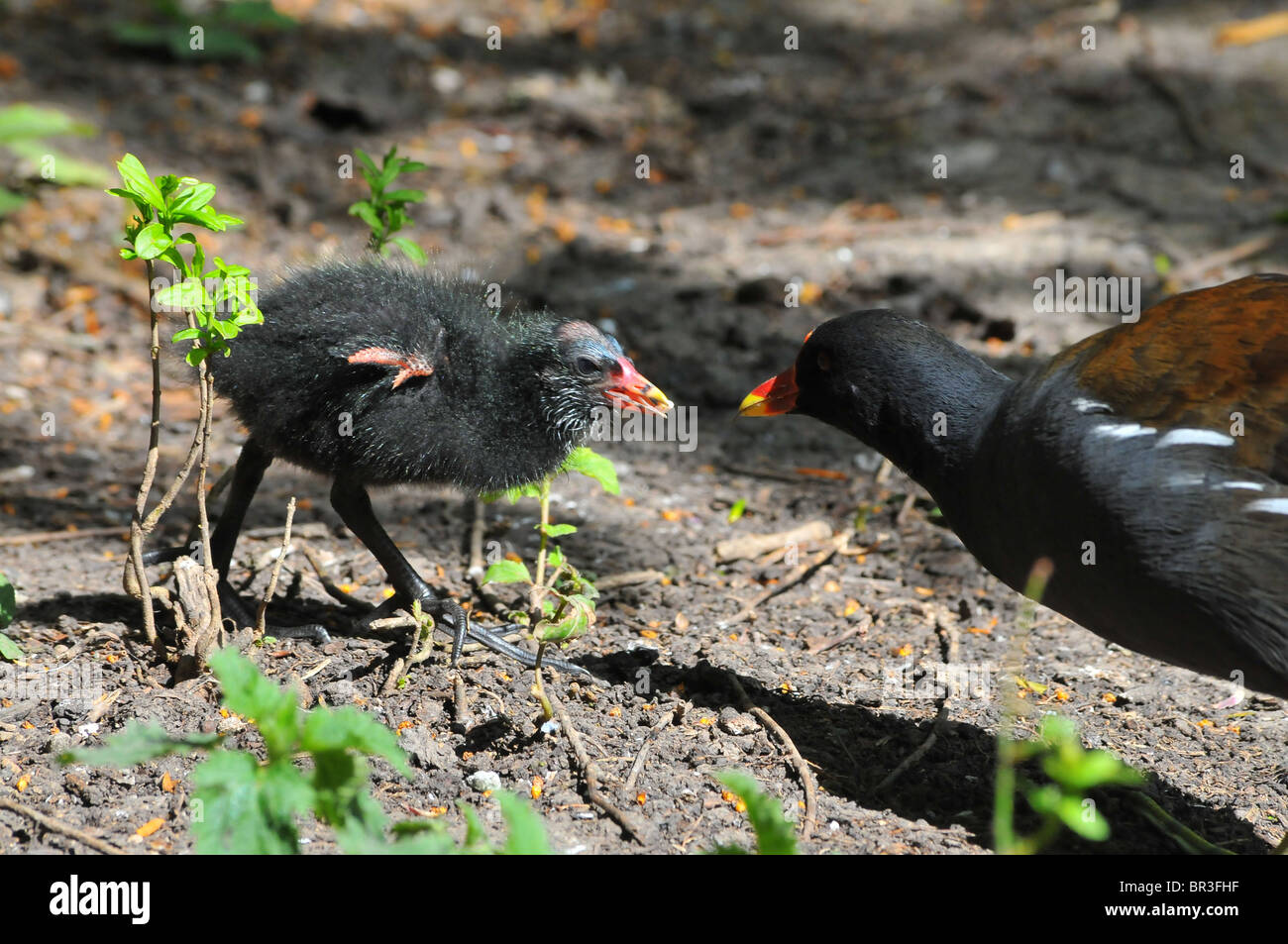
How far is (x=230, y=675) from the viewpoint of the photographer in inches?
95.4

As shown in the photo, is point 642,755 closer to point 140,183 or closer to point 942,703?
point 942,703

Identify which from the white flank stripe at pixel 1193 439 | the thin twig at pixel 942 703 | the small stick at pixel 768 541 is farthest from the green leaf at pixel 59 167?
the white flank stripe at pixel 1193 439

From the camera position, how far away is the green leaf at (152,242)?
2.95 meters

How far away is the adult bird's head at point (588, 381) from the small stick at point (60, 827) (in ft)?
5.86

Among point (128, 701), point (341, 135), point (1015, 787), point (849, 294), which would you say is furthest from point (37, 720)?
point (341, 135)

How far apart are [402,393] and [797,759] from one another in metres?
1.57

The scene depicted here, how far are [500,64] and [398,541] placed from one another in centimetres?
579

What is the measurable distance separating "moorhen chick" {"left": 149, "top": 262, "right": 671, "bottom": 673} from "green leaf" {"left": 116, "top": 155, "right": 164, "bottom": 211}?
0.72 meters

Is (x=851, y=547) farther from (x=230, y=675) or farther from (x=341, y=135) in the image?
(x=341, y=135)

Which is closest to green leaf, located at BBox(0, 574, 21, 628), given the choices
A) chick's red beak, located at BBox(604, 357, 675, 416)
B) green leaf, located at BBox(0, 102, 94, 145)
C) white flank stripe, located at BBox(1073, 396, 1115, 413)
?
chick's red beak, located at BBox(604, 357, 675, 416)

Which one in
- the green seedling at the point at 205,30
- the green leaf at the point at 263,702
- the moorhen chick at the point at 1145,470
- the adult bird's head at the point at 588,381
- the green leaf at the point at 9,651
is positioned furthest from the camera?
the green seedling at the point at 205,30

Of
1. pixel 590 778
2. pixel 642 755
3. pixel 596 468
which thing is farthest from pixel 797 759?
pixel 596 468

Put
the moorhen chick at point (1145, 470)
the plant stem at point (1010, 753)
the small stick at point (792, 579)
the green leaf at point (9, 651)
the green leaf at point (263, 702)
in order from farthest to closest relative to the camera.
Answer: the small stick at point (792, 579) < the green leaf at point (9, 651) < the moorhen chick at point (1145, 470) < the green leaf at point (263, 702) < the plant stem at point (1010, 753)

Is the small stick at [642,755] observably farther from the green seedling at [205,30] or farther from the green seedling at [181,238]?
the green seedling at [205,30]
